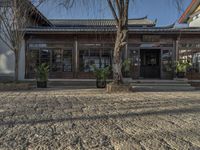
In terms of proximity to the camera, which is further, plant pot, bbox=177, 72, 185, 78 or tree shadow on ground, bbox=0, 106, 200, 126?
plant pot, bbox=177, 72, 185, 78

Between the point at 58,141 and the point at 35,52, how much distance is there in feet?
46.4

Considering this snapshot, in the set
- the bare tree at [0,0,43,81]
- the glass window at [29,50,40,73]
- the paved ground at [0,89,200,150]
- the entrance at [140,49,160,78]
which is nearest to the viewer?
the paved ground at [0,89,200,150]

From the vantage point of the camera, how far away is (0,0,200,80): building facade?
1644 centimetres

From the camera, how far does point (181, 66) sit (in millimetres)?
15609

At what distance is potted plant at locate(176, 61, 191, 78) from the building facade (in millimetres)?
461

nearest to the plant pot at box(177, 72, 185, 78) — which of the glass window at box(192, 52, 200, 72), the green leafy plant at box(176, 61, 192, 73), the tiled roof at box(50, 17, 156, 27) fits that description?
the green leafy plant at box(176, 61, 192, 73)

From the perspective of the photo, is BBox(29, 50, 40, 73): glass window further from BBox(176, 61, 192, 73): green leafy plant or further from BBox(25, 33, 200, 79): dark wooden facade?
BBox(176, 61, 192, 73): green leafy plant

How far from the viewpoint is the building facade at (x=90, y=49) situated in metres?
16.4

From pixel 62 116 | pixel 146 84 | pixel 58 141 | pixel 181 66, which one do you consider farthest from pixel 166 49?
pixel 58 141

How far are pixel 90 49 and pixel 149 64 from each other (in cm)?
503

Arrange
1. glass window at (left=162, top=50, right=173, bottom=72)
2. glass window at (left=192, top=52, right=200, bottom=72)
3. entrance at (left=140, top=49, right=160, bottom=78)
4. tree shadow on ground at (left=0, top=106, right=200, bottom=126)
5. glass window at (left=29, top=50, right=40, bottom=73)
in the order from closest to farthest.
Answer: tree shadow on ground at (left=0, top=106, right=200, bottom=126), glass window at (left=192, top=52, right=200, bottom=72), glass window at (left=162, top=50, right=173, bottom=72), glass window at (left=29, top=50, right=40, bottom=73), entrance at (left=140, top=49, right=160, bottom=78)

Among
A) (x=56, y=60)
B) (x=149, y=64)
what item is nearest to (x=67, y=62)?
(x=56, y=60)

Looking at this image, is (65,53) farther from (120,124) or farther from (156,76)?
(120,124)

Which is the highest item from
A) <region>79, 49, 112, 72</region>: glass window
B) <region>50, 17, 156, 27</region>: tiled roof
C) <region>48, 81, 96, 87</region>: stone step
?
<region>50, 17, 156, 27</region>: tiled roof
